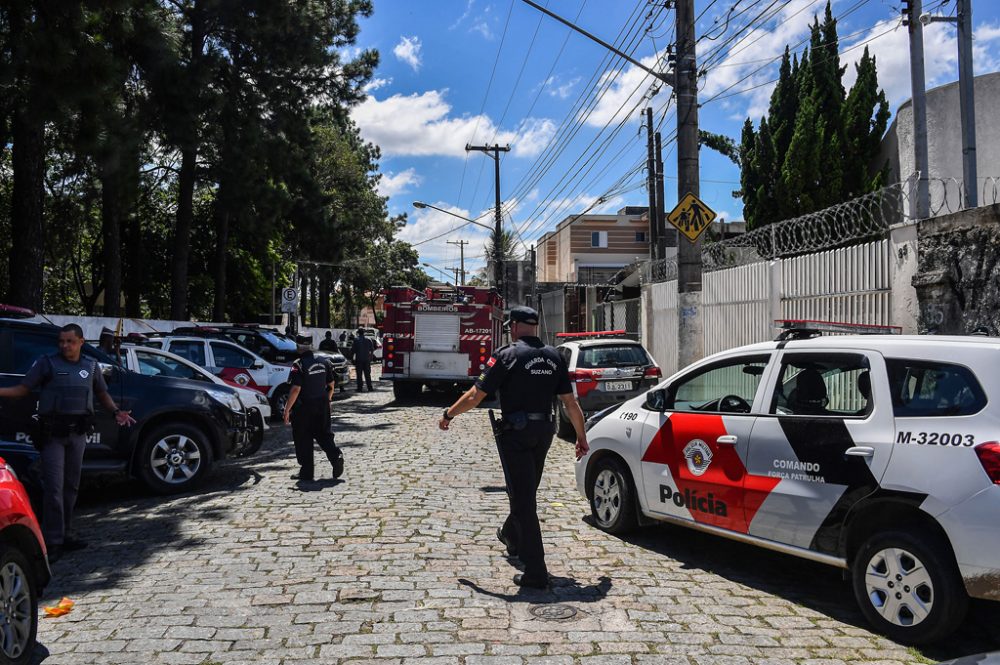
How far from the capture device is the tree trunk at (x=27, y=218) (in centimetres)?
1449

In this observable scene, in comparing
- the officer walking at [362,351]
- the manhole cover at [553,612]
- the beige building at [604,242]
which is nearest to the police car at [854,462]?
the manhole cover at [553,612]

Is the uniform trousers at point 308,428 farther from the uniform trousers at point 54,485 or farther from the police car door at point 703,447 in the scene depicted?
the police car door at point 703,447

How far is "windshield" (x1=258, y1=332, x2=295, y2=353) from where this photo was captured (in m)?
19.0

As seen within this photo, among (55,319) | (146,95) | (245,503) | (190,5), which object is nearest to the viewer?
(245,503)

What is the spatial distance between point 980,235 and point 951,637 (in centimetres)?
550

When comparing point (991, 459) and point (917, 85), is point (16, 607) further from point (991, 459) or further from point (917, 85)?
point (917, 85)

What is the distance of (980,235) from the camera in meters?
8.58

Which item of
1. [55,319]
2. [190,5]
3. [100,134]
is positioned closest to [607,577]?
[100,134]

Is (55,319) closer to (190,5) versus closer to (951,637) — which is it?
(190,5)

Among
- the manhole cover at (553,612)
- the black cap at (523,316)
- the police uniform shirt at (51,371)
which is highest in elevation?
the black cap at (523,316)

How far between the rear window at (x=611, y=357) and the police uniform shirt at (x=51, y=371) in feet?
23.8

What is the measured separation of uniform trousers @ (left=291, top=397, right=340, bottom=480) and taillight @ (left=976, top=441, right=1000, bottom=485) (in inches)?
270

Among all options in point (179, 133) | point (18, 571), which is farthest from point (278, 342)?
point (18, 571)

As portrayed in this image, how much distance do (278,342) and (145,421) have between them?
11260mm
